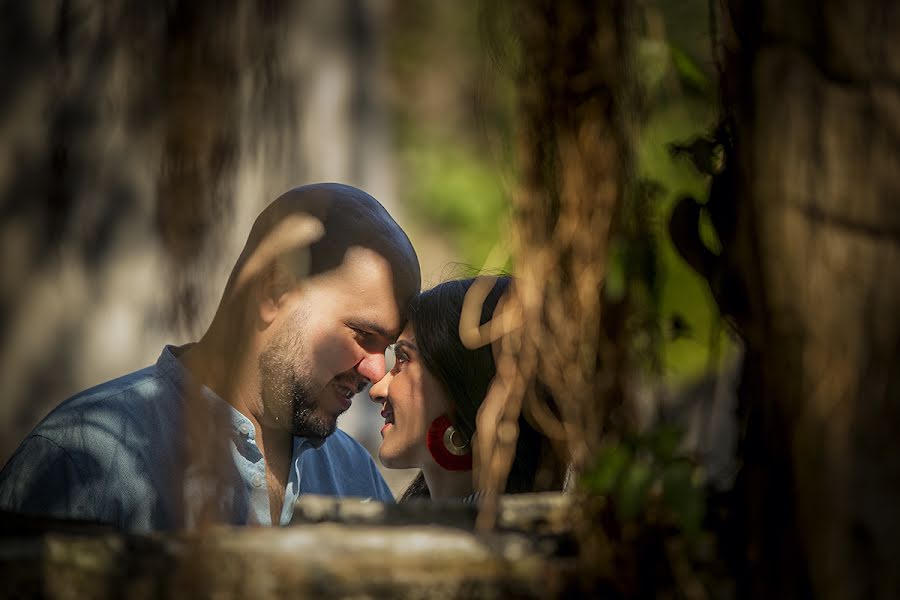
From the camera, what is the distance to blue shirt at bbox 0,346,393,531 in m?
2.54

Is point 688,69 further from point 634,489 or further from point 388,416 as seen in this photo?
point 388,416

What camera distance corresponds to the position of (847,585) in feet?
4.00

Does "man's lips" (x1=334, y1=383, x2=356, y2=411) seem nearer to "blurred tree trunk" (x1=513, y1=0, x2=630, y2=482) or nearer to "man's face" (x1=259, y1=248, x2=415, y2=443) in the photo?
"man's face" (x1=259, y1=248, x2=415, y2=443)

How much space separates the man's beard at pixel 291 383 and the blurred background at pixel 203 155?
0.31m

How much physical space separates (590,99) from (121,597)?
0.83 meters

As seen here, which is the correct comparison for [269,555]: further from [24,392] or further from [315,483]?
[24,392]

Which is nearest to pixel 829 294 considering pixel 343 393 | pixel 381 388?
pixel 381 388

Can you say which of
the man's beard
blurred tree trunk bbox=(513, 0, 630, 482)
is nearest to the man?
the man's beard

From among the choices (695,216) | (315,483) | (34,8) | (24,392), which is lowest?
(315,483)

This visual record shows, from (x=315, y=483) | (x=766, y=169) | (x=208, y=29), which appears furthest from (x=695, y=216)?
(x=315, y=483)

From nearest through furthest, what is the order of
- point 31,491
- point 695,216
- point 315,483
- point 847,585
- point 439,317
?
point 847,585 < point 695,216 < point 31,491 < point 439,317 < point 315,483

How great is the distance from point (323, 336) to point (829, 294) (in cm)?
206

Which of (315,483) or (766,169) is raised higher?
(766,169)

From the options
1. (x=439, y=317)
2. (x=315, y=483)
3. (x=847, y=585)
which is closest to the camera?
(x=847, y=585)
